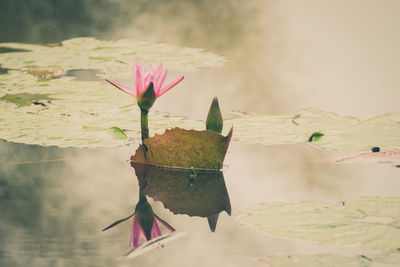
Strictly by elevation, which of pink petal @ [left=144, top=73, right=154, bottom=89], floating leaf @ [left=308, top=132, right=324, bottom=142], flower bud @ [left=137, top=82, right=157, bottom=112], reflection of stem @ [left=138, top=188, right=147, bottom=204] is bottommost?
reflection of stem @ [left=138, top=188, right=147, bottom=204]

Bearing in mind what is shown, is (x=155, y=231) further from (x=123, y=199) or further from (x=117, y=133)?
(x=117, y=133)

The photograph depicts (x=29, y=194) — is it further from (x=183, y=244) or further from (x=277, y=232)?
(x=277, y=232)

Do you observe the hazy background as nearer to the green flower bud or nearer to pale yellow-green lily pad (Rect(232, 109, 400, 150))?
pale yellow-green lily pad (Rect(232, 109, 400, 150))

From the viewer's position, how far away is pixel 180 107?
2711 mm

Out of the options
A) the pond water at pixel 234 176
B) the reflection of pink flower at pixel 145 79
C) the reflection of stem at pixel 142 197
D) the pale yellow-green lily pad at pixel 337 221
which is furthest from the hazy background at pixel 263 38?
the pale yellow-green lily pad at pixel 337 221

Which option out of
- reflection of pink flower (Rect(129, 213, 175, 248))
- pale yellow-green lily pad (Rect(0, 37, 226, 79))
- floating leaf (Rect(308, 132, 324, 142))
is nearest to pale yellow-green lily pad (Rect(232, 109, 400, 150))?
floating leaf (Rect(308, 132, 324, 142))

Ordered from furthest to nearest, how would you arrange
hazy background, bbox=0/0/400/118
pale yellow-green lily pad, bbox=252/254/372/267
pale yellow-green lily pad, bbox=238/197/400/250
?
1. hazy background, bbox=0/0/400/118
2. pale yellow-green lily pad, bbox=238/197/400/250
3. pale yellow-green lily pad, bbox=252/254/372/267

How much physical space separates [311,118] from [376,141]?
40cm

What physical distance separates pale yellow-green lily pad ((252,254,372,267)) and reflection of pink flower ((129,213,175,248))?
0.25m

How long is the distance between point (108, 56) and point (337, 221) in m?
2.78

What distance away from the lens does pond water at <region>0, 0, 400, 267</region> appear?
1.31 m

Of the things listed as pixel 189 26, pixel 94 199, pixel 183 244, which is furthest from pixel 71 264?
pixel 189 26

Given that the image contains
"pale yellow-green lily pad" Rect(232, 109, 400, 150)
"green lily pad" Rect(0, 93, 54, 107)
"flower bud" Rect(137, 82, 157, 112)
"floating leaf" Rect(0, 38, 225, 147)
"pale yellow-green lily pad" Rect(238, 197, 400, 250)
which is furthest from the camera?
"green lily pad" Rect(0, 93, 54, 107)

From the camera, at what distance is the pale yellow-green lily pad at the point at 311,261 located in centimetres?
121
